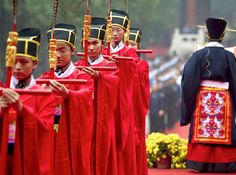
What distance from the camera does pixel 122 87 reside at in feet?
31.3

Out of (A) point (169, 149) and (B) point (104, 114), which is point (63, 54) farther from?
(A) point (169, 149)

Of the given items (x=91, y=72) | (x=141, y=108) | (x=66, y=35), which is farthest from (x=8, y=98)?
(x=141, y=108)

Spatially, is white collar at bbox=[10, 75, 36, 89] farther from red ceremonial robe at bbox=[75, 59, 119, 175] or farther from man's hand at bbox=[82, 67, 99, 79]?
red ceremonial robe at bbox=[75, 59, 119, 175]

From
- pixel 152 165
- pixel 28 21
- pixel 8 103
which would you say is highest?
pixel 28 21

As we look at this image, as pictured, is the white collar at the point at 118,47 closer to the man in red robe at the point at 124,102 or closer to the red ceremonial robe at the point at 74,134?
the man in red robe at the point at 124,102

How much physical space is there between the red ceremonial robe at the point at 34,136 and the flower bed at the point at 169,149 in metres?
5.23

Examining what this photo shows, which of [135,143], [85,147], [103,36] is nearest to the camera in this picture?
[85,147]

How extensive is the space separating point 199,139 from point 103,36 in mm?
2893

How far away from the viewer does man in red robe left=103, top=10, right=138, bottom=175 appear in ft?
31.1

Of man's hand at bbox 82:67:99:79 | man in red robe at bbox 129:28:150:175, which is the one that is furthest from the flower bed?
man's hand at bbox 82:67:99:79

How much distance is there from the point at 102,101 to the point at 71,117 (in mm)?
1111

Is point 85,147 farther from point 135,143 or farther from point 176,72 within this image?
point 176,72

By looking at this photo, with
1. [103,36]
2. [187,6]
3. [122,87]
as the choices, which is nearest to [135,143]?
[122,87]

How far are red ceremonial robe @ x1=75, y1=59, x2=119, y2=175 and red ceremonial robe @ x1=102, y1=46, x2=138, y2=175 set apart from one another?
1.80 feet
